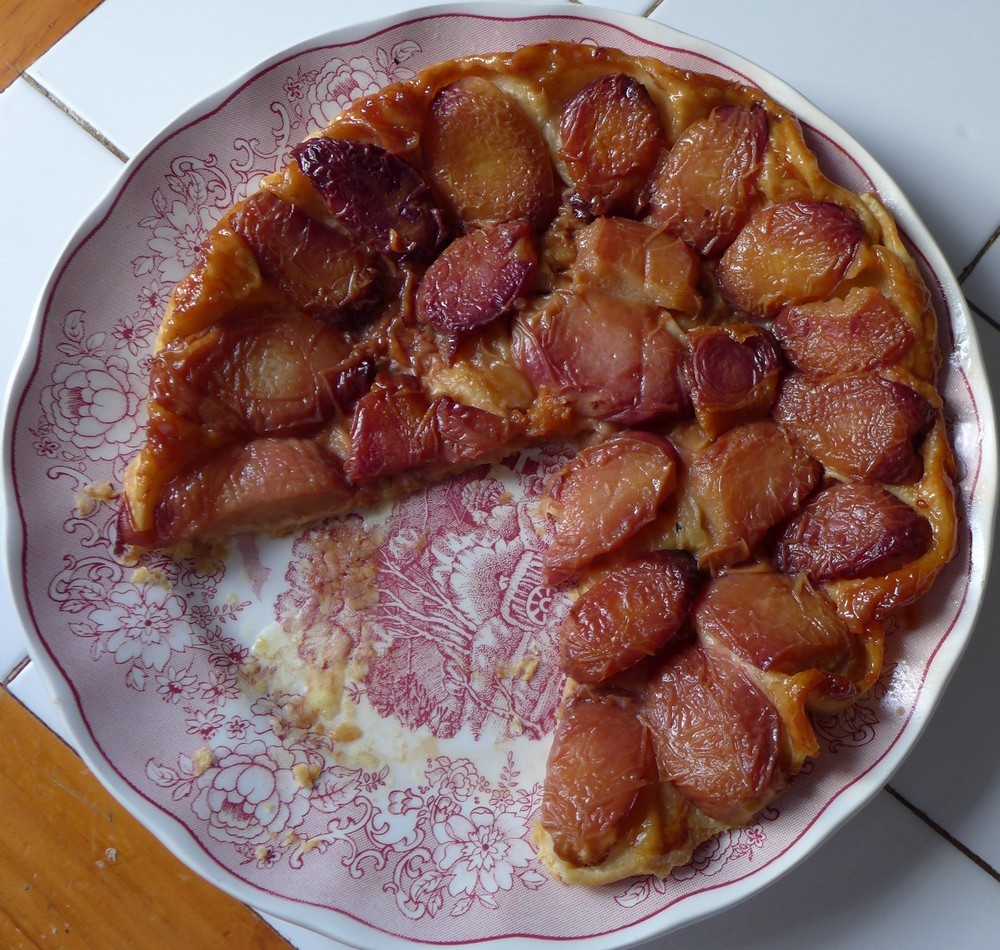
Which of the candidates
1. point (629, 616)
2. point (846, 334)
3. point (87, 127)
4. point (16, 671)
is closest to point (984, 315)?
point (846, 334)

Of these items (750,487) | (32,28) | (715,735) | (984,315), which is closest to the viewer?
(715,735)

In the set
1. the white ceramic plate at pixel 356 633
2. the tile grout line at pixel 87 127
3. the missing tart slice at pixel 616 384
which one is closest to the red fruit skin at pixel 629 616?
the missing tart slice at pixel 616 384

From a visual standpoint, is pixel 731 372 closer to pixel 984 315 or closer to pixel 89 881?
pixel 984 315

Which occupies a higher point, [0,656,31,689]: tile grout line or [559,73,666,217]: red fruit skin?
[559,73,666,217]: red fruit skin

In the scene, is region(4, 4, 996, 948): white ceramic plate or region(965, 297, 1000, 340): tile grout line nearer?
region(4, 4, 996, 948): white ceramic plate

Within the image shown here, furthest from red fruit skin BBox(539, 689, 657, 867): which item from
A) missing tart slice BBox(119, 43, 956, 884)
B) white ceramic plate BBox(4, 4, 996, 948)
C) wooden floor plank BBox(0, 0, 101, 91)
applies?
wooden floor plank BBox(0, 0, 101, 91)

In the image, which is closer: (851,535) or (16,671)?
(851,535)

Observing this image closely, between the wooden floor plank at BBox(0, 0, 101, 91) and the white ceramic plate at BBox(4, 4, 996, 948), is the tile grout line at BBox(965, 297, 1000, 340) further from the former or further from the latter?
the wooden floor plank at BBox(0, 0, 101, 91)
